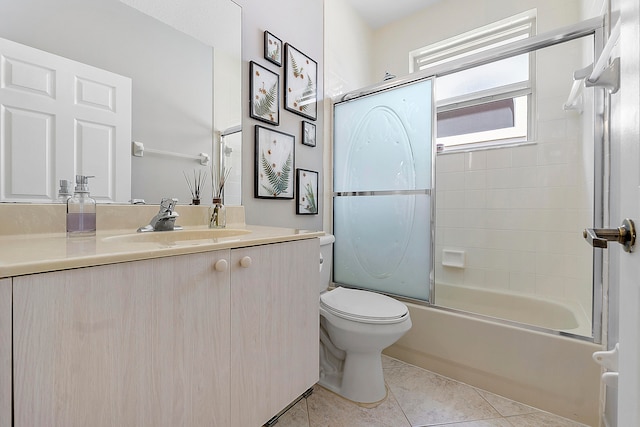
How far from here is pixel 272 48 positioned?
168 centimetres

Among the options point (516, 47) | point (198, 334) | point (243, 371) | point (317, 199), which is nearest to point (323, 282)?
point (317, 199)

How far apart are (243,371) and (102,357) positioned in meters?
0.37

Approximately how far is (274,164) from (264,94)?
394mm

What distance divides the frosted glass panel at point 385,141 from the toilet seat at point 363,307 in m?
0.76

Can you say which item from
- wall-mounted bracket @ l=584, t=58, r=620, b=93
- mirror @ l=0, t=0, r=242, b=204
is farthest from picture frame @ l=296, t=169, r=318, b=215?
wall-mounted bracket @ l=584, t=58, r=620, b=93

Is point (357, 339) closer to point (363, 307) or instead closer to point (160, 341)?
point (363, 307)

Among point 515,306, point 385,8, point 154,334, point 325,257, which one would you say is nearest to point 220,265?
point 154,334

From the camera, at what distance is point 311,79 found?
197cm

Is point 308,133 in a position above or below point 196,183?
above

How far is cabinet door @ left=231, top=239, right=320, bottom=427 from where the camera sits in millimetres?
801

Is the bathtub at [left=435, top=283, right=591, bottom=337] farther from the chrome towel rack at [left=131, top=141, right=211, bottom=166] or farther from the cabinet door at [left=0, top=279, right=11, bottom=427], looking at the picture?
the cabinet door at [left=0, top=279, right=11, bottom=427]

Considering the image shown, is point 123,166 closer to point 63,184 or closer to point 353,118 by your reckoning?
point 63,184

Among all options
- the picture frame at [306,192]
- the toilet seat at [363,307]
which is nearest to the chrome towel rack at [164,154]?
the picture frame at [306,192]

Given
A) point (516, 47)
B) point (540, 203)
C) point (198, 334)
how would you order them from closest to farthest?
point (198, 334)
point (516, 47)
point (540, 203)
